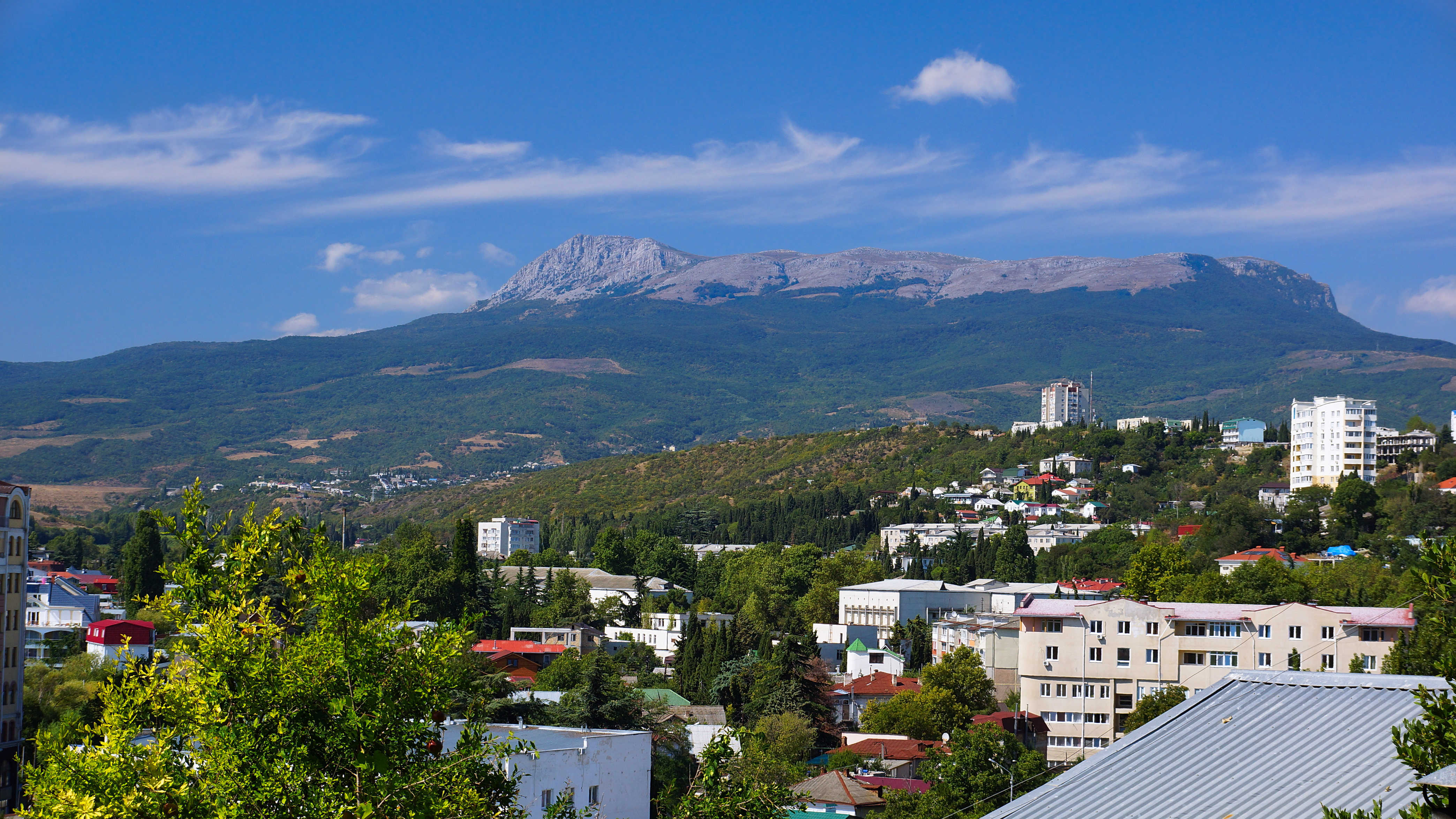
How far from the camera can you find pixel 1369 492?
90.9 metres

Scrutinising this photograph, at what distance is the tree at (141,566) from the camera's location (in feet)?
223

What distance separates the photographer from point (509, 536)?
146 meters

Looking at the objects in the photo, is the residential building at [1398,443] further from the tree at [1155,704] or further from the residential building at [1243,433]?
the tree at [1155,704]

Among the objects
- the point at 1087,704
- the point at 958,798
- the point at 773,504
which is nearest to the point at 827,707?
the point at 1087,704

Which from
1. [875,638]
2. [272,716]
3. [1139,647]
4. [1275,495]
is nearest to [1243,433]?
[1275,495]

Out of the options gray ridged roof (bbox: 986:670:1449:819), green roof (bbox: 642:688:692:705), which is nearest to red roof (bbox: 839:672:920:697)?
green roof (bbox: 642:688:692:705)

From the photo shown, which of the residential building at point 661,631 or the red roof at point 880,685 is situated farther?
the residential building at point 661,631

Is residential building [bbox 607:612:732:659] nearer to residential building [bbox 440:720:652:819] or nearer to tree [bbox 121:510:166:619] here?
tree [bbox 121:510:166:619]

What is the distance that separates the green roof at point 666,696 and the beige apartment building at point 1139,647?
12959 millimetres

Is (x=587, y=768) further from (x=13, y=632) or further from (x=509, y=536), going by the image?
(x=509, y=536)

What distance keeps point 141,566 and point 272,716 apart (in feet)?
214

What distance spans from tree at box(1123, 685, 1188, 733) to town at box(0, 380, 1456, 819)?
0.20 m

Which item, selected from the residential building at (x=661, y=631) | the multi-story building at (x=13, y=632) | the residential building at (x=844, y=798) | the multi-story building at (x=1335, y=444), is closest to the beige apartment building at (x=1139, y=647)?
the residential building at (x=844, y=798)

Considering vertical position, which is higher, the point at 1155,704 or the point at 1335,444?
the point at 1335,444
